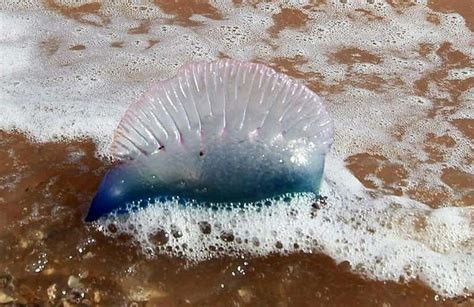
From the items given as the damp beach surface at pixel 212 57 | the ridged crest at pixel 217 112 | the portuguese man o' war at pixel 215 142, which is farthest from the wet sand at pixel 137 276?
the ridged crest at pixel 217 112

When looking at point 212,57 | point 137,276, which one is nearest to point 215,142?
point 137,276

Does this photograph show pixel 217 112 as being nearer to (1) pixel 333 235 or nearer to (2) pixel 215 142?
(2) pixel 215 142

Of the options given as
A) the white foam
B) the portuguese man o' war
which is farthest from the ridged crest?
the white foam

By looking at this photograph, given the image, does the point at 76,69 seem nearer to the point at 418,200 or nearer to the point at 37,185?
the point at 37,185

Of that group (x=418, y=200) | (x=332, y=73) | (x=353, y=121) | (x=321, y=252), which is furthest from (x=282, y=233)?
(x=332, y=73)

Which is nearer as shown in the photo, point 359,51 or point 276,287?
point 276,287

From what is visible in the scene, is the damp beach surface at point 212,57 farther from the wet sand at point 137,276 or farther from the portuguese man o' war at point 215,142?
the portuguese man o' war at point 215,142

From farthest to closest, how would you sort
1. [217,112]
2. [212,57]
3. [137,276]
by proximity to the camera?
[212,57], [217,112], [137,276]
